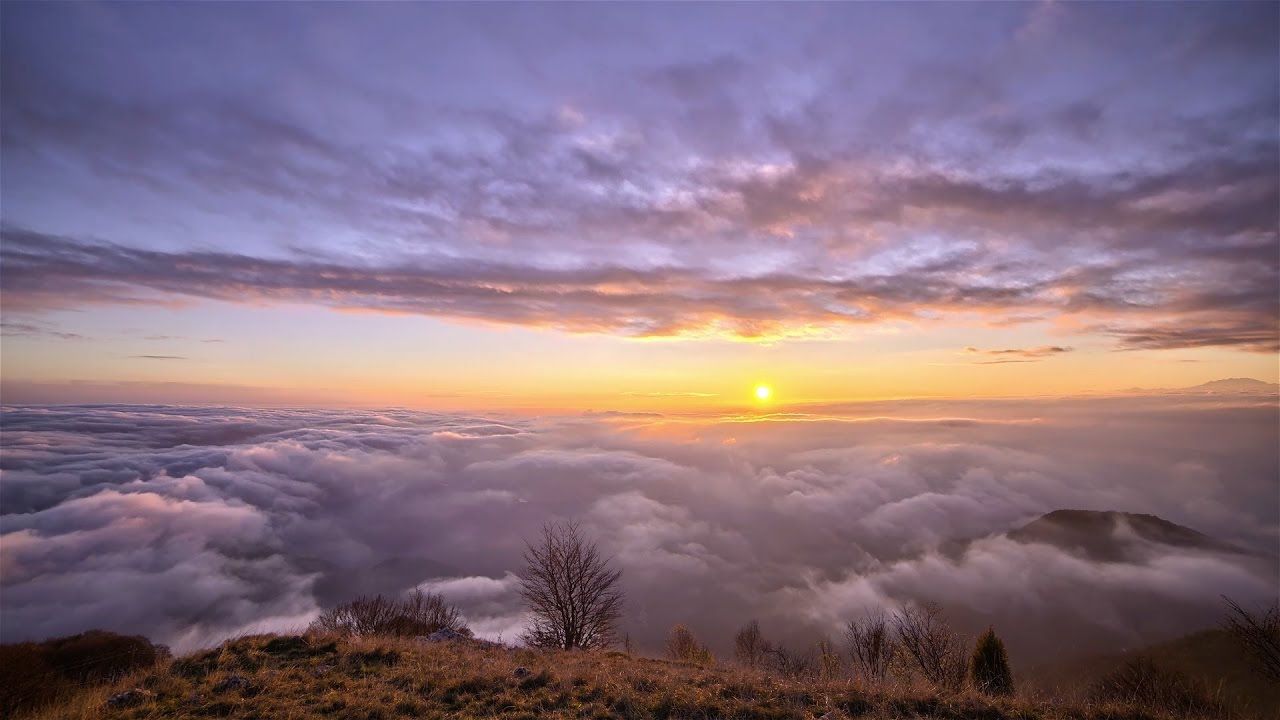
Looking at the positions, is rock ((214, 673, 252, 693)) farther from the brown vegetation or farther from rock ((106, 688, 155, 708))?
the brown vegetation

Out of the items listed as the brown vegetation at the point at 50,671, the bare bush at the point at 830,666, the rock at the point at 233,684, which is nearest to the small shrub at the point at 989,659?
the bare bush at the point at 830,666

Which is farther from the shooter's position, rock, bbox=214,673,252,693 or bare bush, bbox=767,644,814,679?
bare bush, bbox=767,644,814,679

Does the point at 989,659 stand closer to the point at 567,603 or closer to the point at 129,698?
the point at 567,603

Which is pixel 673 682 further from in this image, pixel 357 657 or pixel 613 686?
pixel 357 657

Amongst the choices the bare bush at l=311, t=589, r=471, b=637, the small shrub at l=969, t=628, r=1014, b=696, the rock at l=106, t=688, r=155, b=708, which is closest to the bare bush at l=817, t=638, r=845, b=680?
the small shrub at l=969, t=628, r=1014, b=696

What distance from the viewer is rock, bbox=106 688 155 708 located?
10.2 metres

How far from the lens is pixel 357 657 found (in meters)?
13.7

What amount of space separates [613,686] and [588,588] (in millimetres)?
25209

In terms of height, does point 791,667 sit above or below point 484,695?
below

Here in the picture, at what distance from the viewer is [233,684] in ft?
37.3

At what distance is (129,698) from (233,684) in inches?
67.1

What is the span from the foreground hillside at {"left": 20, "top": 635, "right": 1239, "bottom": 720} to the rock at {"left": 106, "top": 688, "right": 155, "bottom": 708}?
0.06ft

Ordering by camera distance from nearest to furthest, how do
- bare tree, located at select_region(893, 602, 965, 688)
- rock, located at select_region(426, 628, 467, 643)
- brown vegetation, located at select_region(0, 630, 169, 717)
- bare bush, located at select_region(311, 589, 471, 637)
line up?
brown vegetation, located at select_region(0, 630, 169, 717), rock, located at select_region(426, 628, 467, 643), bare tree, located at select_region(893, 602, 965, 688), bare bush, located at select_region(311, 589, 471, 637)

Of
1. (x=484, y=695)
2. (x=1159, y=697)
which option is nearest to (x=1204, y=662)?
(x=1159, y=697)
